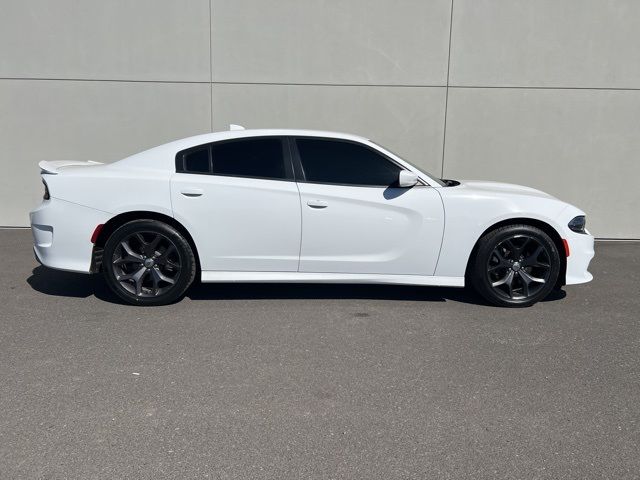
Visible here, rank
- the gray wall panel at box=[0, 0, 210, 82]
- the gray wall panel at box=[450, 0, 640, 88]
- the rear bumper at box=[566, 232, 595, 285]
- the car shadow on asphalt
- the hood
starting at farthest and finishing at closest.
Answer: the gray wall panel at box=[0, 0, 210, 82] → the gray wall panel at box=[450, 0, 640, 88] → the car shadow on asphalt → the hood → the rear bumper at box=[566, 232, 595, 285]

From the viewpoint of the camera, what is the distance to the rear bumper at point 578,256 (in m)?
Answer: 4.93

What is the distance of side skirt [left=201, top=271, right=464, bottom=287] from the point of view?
16.0 feet

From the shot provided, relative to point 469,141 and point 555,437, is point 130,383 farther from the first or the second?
point 469,141

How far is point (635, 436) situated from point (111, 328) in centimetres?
366

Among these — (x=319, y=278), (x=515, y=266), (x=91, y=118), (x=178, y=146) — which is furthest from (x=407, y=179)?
(x=91, y=118)

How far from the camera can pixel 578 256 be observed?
16.2ft

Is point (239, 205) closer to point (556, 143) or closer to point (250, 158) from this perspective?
point (250, 158)

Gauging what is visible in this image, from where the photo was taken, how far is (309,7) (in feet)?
25.8

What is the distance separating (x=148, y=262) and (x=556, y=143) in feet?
20.3

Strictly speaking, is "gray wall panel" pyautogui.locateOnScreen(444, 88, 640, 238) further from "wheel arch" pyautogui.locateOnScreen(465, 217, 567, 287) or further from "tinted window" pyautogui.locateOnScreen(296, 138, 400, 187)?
"tinted window" pyautogui.locateOnScreen(296, 138, 400, 187)

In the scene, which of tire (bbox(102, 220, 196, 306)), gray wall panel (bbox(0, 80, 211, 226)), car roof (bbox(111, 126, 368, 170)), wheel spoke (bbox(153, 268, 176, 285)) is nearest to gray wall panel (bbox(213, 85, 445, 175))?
gray wall panel (bbox(0, 80, 211, 226))

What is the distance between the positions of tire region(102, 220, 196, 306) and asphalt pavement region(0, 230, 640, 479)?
0.15 metres

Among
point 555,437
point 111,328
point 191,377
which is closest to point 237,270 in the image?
point 111,328

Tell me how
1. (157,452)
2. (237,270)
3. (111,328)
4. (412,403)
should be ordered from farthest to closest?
(237,270)
(111,328)
(412,403)
(157,452)
